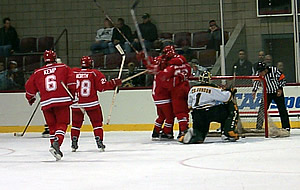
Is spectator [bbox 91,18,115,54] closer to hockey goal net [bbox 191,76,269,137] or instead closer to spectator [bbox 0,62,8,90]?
spectator [bbox 0,62,8,90]

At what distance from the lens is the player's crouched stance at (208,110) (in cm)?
1007

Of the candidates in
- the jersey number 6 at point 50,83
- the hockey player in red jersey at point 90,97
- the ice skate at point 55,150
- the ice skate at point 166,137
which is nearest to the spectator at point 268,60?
the ice skate at point 166,137

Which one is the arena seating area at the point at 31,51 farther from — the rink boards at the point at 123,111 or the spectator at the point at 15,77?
the rink boards at the point at 123,111

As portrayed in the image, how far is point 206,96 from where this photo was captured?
10.1 m

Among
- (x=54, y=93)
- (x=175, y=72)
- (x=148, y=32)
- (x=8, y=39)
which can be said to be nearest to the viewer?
(x=54, y=93)

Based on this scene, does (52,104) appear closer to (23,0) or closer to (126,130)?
(126,130)

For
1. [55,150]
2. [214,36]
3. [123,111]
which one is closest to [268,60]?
[214,36]

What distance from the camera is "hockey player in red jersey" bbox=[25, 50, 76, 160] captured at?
336 inches

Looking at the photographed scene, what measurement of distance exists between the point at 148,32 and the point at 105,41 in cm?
92

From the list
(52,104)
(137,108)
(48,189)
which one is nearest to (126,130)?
(137,108)

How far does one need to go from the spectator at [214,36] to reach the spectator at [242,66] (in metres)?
0.49

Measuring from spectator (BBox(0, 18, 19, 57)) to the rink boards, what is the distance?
1156mm

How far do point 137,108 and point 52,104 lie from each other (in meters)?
4.96

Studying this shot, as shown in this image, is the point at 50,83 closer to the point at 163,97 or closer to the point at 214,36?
the point at 163,97
